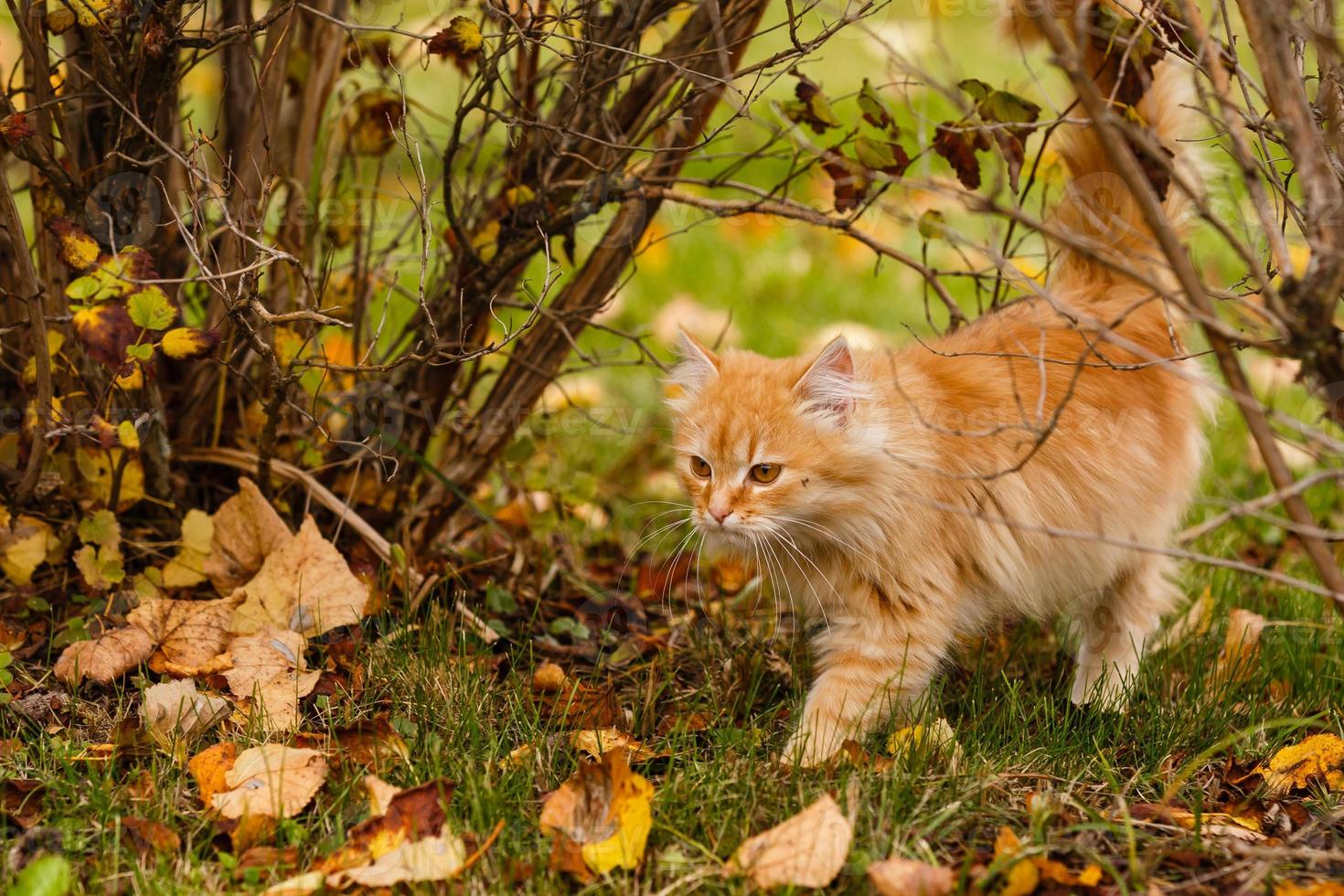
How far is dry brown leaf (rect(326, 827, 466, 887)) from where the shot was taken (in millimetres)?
1701

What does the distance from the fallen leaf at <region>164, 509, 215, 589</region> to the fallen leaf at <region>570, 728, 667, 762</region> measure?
3.16ft

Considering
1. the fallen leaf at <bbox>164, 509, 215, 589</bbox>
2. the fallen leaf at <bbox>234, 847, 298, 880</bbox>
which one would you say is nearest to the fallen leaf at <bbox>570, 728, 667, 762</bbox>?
the fallen leaf at <bbox>234, 847, 298, 880</bbox>

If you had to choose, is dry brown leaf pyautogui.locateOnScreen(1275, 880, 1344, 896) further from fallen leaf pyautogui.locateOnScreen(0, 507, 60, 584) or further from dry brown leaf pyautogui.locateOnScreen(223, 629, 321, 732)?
fallen leaf pyautogui.locateOnScreen(0, 507, 60, 584)

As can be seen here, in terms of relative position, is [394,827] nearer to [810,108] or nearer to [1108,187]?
[810,108]

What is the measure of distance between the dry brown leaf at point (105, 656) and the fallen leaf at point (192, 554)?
0.25 m

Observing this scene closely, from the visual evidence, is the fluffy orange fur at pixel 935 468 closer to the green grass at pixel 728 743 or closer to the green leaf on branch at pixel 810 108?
the green grass at pixel 728 743

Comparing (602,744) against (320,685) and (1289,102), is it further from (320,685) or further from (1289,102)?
(1289,102)

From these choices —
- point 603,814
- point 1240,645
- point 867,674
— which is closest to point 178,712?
point 603,814

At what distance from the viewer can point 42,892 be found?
62.8 inches

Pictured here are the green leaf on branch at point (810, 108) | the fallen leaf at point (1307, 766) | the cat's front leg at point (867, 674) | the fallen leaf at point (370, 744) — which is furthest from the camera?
the green leaf on branch at point (810, 108)

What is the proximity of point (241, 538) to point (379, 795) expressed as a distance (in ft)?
3.23

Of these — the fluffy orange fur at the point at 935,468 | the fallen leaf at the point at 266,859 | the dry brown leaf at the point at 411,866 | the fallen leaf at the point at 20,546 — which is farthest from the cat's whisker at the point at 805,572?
the fallen leaf at the point at 20,546

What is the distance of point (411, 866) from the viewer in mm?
1717

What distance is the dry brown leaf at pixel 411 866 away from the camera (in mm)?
1701
